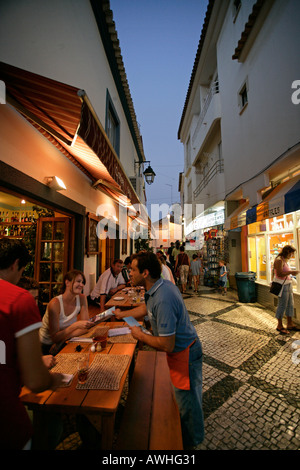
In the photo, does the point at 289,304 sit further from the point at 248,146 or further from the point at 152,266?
the point at 248,146

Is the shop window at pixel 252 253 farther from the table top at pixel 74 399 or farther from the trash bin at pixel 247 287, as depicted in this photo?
the table top at pixel 74 399

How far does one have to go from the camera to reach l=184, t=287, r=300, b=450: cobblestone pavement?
7.25 ft

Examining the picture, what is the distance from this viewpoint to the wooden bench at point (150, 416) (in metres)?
1.55

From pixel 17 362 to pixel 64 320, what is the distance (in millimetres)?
1636

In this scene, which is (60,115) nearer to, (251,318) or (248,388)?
(248,388)

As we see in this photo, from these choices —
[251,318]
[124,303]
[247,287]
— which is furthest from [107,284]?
[247,287]

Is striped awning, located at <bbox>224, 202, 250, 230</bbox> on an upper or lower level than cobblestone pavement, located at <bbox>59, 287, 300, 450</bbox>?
upper

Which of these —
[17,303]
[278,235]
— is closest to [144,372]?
[17,303]

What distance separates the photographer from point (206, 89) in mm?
13398

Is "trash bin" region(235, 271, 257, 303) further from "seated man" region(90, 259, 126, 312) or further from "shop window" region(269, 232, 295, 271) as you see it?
"seated man" region(90, 259, 126, 312)

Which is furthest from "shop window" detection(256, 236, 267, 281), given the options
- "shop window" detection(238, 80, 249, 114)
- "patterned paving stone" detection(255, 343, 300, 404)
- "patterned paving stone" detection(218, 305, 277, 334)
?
"shop window" detection(238, 80, 249, 114)

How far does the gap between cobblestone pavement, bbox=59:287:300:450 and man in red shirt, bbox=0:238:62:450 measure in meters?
1.31

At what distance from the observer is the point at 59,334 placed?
8.61 feet

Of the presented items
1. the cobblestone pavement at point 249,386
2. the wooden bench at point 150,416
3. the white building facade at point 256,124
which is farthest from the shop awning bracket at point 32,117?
the white building facade at point 256,124
